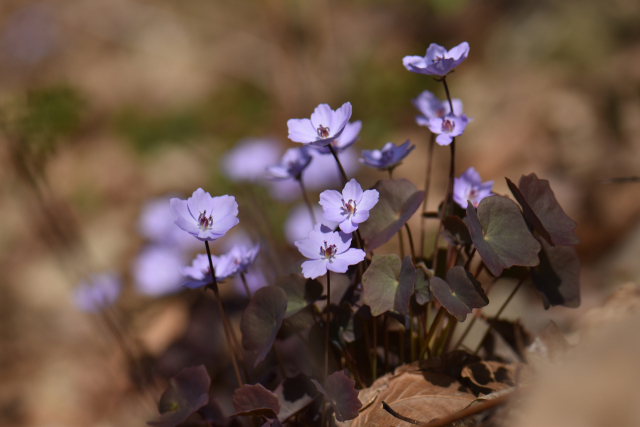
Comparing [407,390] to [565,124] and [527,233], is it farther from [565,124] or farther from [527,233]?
[565,124]

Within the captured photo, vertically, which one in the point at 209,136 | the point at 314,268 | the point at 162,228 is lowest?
the point at 314,268

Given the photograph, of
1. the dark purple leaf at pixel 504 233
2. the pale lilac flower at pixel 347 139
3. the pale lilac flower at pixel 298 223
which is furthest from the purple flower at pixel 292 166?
the pale lilac flower at pixel 298 223

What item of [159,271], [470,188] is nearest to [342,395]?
[470,188]

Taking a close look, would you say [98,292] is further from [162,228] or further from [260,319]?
[260,319]

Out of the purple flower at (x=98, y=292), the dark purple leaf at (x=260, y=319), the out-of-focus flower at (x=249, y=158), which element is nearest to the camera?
the dark purple leaf at (x=260, y=319)

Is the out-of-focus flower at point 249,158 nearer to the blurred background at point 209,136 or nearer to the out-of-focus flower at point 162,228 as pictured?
the blurred background at point 209,136

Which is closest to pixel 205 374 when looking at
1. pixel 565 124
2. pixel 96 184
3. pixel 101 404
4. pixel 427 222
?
pixel 101 404
